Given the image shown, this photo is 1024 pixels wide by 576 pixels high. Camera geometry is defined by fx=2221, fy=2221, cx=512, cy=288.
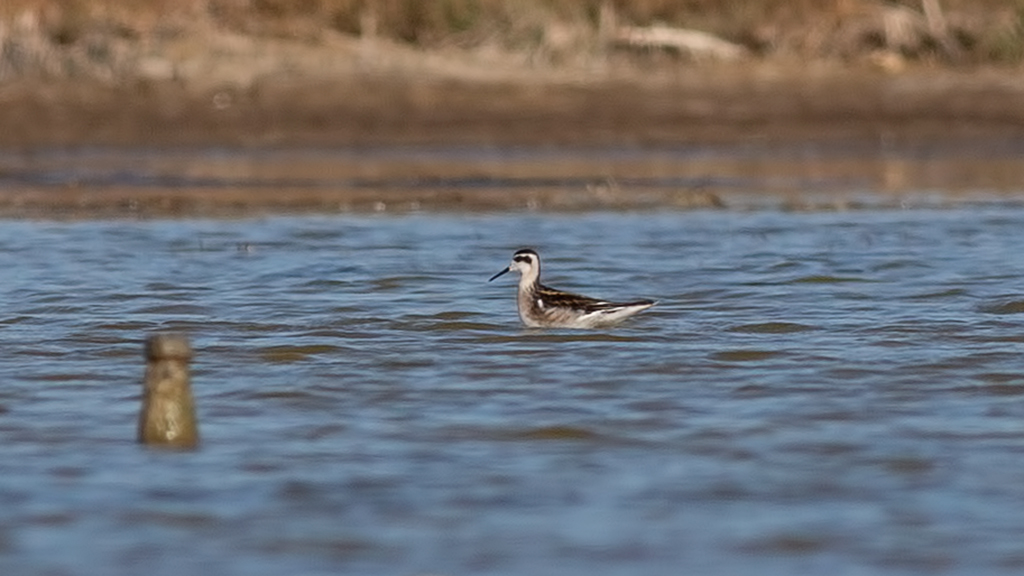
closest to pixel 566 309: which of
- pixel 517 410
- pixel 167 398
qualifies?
pixel 517 410

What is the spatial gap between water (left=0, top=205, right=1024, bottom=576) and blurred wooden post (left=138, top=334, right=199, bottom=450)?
0.31 feet

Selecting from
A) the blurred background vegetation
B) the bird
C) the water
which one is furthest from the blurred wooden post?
the blurred background vegetation

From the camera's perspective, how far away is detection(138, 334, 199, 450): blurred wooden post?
7250 millimetres

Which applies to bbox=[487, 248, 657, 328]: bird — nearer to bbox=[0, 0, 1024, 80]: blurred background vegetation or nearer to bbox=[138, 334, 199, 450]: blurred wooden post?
bbox=[138, 334, 199, 450]: blurred wooden post

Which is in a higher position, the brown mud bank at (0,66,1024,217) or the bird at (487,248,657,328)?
the brown mud bank at (0,66,1024,217)

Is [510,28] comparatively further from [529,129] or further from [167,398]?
[167,398]

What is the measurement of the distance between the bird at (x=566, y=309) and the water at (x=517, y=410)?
102 millimetres

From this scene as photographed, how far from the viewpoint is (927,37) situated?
72.4 ft

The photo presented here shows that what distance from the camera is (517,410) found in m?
8.67

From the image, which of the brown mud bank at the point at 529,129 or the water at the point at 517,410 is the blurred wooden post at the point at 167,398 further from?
the brown mud bank at the point at 529,129

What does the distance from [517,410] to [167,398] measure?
5.43 ft

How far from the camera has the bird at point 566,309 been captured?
35.0ft

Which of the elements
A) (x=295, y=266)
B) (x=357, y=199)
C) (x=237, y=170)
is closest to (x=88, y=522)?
(x=295, y=266)

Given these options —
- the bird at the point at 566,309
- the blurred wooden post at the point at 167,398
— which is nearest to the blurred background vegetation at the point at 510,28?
the bird at the point at 566,309
